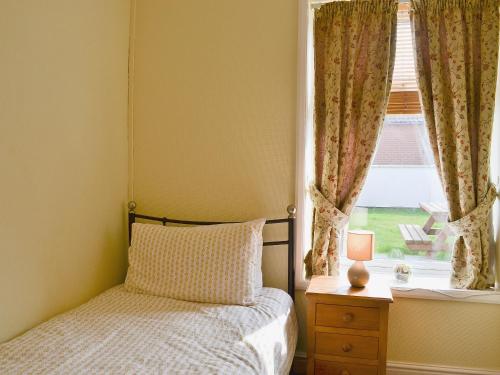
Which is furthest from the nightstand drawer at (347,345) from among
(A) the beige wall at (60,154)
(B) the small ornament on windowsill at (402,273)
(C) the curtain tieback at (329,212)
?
(A) the beige wall at (60,154)

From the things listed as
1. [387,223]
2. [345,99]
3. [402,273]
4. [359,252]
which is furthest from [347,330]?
[345,99]

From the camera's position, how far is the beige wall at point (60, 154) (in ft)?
5.71

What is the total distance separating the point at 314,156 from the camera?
2422 millimetres

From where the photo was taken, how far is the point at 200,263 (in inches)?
82.6

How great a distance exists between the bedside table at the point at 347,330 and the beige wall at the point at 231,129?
37cm

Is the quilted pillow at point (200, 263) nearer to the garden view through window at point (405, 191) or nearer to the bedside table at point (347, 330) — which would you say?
the bedside table at point (347, 330)

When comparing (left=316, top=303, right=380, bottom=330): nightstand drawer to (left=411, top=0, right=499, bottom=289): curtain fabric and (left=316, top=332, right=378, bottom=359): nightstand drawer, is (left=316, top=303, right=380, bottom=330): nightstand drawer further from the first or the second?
(left=411, top=0, right=499, bottom=289): curtain fabric

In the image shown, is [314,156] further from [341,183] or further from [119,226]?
[119,226]

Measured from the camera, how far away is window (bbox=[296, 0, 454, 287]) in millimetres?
2387

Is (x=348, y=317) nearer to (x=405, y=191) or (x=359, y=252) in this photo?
(x=359, y=252)

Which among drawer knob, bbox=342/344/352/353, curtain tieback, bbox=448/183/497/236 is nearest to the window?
curtain tieback, bbox=448/183/497/236

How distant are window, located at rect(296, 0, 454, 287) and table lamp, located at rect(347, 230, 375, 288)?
359mm

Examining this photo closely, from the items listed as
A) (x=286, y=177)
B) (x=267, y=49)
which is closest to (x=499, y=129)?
(x=286, y=177)

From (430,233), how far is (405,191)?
1.00ft
